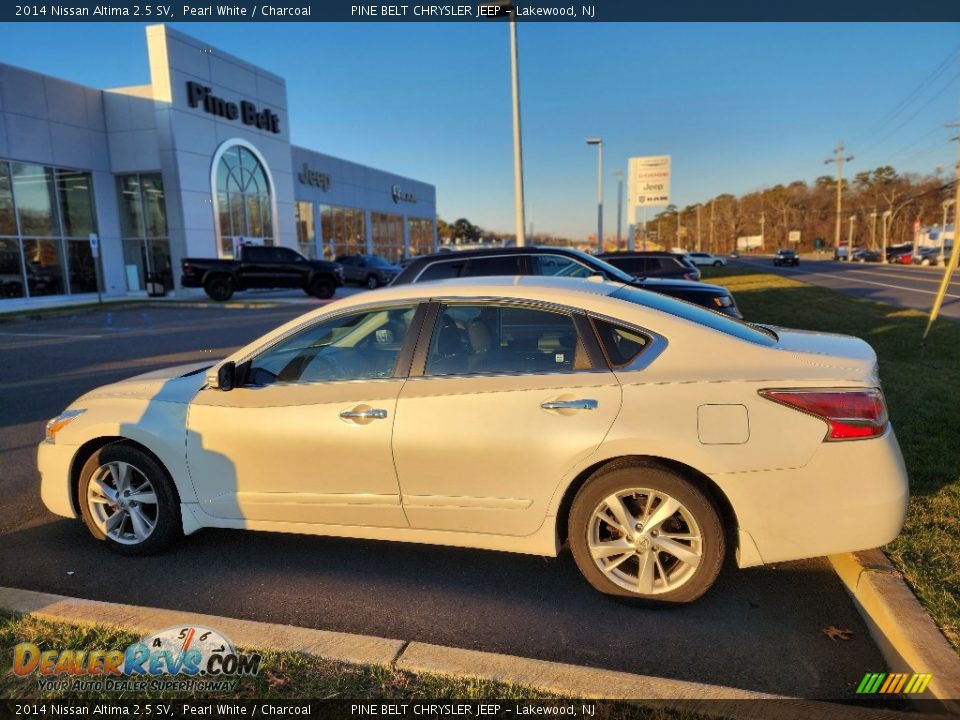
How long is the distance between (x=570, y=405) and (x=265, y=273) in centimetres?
2399

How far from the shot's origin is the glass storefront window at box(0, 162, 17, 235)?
23.1 meters

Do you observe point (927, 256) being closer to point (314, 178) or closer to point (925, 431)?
point (314, 178)

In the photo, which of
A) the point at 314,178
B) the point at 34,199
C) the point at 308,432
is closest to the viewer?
the point at 308,432

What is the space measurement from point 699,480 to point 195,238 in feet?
93.3

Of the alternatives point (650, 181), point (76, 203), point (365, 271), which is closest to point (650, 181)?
point (650, 181)

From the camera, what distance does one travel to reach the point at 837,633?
9.50 ft

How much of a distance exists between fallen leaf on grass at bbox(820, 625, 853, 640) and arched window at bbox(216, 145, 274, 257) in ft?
98.4

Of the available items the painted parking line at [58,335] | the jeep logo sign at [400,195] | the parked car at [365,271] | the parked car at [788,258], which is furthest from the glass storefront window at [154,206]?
the parked car at [788,258]

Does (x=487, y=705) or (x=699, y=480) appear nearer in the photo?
(x=487, y=705)

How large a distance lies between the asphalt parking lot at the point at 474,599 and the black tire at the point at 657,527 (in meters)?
0.13

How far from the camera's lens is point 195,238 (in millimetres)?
27328

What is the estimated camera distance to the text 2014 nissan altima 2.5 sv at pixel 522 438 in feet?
9.43

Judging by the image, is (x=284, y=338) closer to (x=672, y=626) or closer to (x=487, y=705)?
(x=487, y=705)

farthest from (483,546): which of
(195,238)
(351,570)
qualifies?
(195,238)
